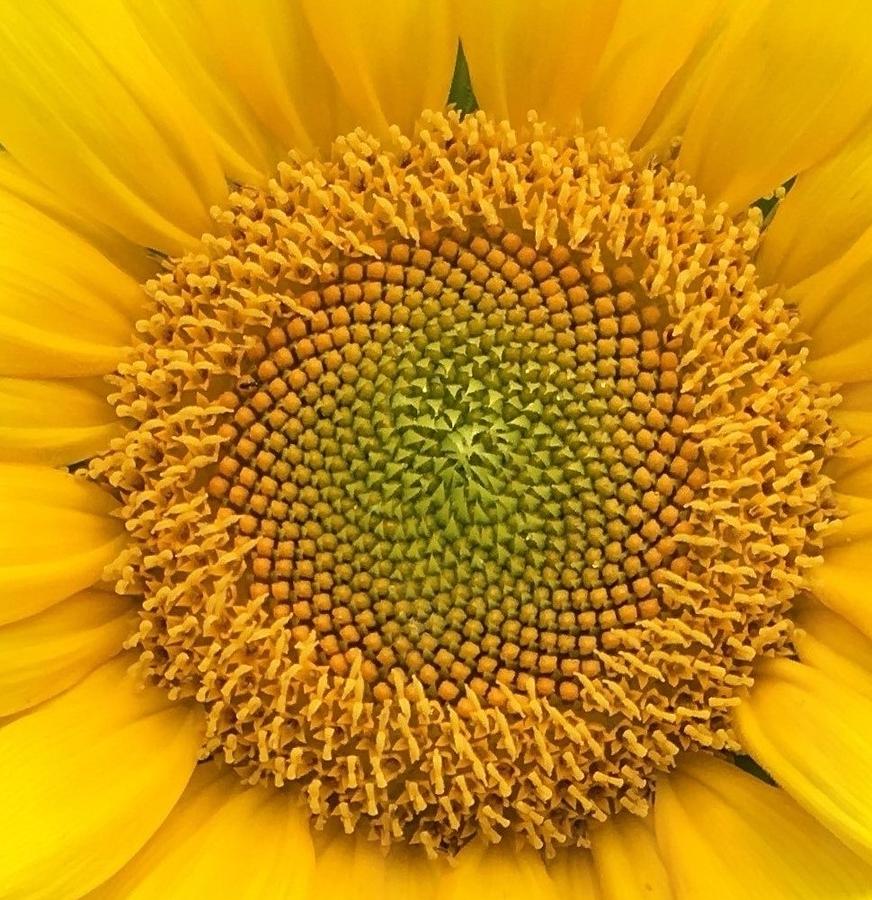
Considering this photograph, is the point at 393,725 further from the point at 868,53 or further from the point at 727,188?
the point at 868,53

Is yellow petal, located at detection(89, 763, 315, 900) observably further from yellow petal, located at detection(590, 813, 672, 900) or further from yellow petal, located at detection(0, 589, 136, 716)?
yellow petal, located at detection(590, 813, 672, 900)

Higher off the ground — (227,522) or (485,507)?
(485,507)

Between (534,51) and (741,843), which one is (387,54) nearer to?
(534,51)

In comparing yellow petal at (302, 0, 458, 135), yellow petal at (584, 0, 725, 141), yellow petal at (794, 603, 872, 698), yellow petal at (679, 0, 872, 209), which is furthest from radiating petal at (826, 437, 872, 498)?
yellow petal at (302, 0, 458, 135)

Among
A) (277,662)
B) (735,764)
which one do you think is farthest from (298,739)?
(735,764)

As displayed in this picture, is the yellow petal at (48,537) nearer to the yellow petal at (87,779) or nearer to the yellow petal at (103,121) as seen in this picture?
the yellow petal at (87,779)

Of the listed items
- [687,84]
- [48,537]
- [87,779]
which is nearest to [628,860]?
[87,779]
